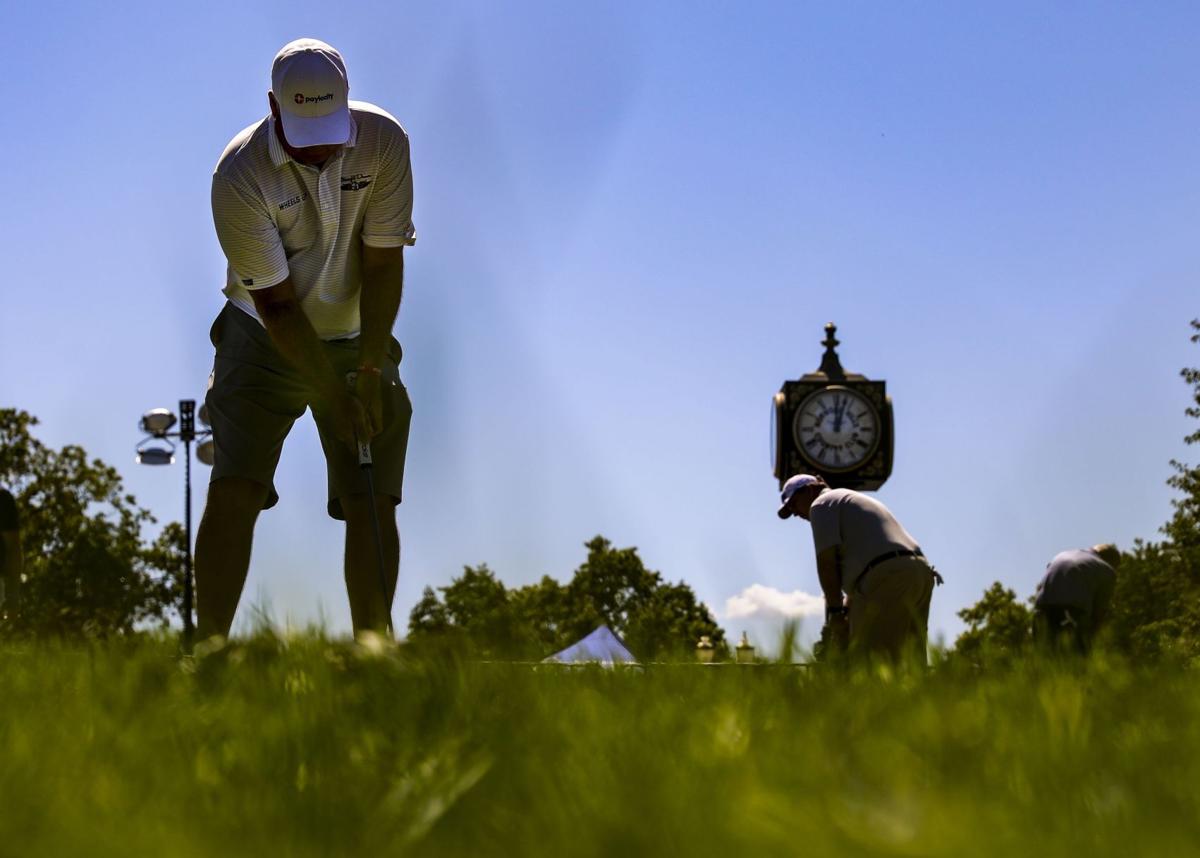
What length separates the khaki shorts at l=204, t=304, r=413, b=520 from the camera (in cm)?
490

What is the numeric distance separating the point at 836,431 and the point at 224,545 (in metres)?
16.1

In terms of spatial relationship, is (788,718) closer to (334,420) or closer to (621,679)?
(621,679)

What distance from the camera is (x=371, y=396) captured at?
4.84 metres

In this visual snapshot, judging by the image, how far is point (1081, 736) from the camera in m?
1.74

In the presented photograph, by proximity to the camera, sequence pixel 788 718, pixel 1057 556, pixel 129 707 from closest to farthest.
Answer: pixel 788 718
pixel 129 707
pixel 1057 556

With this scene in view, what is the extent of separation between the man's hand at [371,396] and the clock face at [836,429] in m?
15.5

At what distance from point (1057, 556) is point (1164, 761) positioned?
10.6m

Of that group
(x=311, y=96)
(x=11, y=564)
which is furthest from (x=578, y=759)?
(x=11, y=564)

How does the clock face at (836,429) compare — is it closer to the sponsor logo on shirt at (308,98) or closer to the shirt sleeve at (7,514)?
the shirt sleeve at (7,514)

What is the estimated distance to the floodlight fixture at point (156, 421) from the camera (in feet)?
71.0

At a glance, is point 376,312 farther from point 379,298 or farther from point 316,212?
point 316,212

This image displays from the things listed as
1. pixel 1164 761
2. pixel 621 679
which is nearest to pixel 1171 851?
pixel 1164 761

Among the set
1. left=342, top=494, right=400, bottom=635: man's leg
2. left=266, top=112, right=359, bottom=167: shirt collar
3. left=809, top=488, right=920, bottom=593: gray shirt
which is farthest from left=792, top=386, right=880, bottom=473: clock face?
left=266, top=112, right=359, bottom=167: shirt collar

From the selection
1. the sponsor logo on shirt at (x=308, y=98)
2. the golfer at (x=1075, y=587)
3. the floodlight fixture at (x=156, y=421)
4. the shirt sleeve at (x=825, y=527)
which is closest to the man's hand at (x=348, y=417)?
the sponsor logo on shirt at (x=308, y=98)
